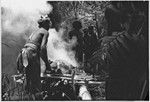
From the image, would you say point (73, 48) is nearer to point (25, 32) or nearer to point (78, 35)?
point (78, 35)

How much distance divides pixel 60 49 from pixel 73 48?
3.6 inches

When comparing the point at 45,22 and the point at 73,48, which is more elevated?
the point at 45,22

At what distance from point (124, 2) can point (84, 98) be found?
0.72 m

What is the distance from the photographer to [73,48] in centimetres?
215

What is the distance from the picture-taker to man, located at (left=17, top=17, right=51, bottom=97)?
2.15 metres

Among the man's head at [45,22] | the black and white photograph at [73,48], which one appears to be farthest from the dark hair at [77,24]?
the man's head at [45,22]

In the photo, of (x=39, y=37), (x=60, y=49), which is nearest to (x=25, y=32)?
(x=39, y=37)

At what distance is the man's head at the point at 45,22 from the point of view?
215 cm

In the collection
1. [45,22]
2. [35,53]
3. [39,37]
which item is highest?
[45,22]

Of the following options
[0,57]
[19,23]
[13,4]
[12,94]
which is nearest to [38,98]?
[12,94]

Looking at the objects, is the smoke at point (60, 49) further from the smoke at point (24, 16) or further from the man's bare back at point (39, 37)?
the smoke at point (24, 16)

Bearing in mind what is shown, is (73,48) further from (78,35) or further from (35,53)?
(35,53)

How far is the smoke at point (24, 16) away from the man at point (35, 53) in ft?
0.16

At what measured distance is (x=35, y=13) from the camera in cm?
215
